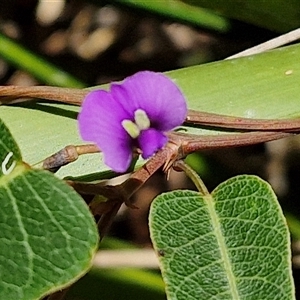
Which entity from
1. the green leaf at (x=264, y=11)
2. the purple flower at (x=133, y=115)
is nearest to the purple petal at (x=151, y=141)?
the purple flower at (x=133, y=115)

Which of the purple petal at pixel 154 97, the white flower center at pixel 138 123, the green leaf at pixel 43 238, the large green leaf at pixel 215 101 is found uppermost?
the large green leaf at pixel 215 101

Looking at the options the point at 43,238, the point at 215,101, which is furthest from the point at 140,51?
the point at 43,238

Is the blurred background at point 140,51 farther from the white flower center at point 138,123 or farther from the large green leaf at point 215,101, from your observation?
the white flower center at point 138,123

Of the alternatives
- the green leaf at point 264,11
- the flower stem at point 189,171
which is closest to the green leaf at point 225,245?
the flower stem at point 189,171

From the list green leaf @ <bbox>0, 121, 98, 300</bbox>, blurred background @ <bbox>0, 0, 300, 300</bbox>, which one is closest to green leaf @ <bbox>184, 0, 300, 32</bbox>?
blurred background @ <bbox>0, 0, 300, 300</bbox>

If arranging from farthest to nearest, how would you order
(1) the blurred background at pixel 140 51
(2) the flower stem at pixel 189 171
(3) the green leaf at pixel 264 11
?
(1) the blurred background at pixel 140 51 < (3) the green leaf at pixel 264 11 < (2) the flower stem at pixel 189 171

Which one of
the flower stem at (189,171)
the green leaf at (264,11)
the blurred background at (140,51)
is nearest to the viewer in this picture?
the flower stem at (189,171)

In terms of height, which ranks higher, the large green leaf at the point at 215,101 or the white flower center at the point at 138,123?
the large green leaf at the point at 215,101

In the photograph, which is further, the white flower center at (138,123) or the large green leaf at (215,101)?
the large green leaf at (215,101)
